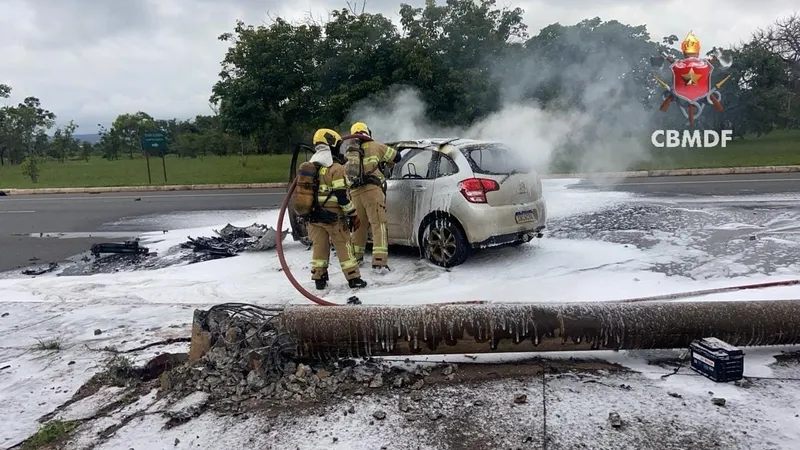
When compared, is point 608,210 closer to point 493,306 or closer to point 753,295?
point 753,295

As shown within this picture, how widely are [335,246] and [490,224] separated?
1.67 metres

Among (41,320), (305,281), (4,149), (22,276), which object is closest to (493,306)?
(305,281)

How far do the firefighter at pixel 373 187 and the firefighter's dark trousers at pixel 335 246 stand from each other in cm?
50

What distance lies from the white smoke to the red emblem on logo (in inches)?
54.4

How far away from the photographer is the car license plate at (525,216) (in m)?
6.93

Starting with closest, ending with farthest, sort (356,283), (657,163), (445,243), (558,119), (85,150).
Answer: (356,283)
(445,243)
(558,119)
(657,163)
(85,150)

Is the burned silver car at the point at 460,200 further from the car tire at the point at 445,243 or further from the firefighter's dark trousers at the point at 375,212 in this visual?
the firefighter's dark trousers at the point at 375,212

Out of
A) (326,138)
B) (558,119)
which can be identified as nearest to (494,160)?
(326,138)

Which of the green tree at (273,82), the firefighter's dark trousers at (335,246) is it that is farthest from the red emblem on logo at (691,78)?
the firefighter's dark trousers at (335,246)

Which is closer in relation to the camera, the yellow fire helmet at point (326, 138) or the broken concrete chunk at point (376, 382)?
the broken concrete chunk at point (376, 382)

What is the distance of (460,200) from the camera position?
6.74m

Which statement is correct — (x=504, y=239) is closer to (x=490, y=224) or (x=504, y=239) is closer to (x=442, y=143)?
(x=490, y=224)

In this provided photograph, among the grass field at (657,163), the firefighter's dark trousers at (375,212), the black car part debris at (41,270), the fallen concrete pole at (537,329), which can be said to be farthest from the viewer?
the grass field at (657,163)

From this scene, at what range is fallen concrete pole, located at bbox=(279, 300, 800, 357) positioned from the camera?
422 centimetres
